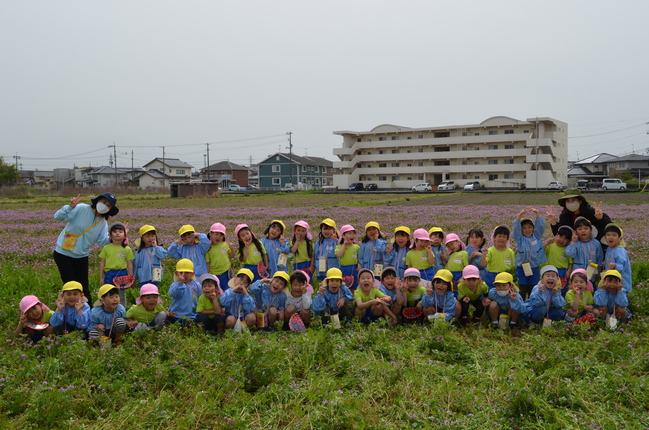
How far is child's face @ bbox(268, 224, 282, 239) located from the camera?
8476 mm

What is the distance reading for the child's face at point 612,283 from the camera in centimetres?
674

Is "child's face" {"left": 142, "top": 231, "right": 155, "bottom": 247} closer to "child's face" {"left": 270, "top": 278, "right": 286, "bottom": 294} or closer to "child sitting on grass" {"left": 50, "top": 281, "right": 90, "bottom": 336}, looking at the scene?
"child sitting on grass" {"left": 50, "top": 281, "right": 90, "bottom": 336}

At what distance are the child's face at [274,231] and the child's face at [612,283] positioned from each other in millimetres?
4921

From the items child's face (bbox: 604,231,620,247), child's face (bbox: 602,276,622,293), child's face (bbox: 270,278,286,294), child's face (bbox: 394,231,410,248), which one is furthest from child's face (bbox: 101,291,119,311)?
child's face (bbox: 604,231,620,247)

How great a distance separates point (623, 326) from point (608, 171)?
313 ft

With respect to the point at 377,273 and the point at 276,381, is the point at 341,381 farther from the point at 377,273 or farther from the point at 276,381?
the point at 377,273

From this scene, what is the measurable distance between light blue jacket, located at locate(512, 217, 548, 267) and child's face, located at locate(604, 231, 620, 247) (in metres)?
0.93

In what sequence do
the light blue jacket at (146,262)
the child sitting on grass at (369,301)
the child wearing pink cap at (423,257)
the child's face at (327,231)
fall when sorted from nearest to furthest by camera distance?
the child sitting on grass at (369,301) < the light blue jacket at (146,262) < the child wearing pink cap at (423,257) < the child's face at (327,231)

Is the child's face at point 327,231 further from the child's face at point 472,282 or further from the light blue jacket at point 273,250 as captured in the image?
the child's face at point 472,282

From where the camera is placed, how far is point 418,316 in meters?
7.43

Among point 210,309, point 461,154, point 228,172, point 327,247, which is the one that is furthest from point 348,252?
point 228,172

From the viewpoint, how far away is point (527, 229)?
26.2ft

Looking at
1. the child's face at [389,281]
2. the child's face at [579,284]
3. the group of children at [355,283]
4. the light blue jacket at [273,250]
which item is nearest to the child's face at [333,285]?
the group of children at [355,283]

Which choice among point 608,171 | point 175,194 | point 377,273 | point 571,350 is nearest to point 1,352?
point 377,273
